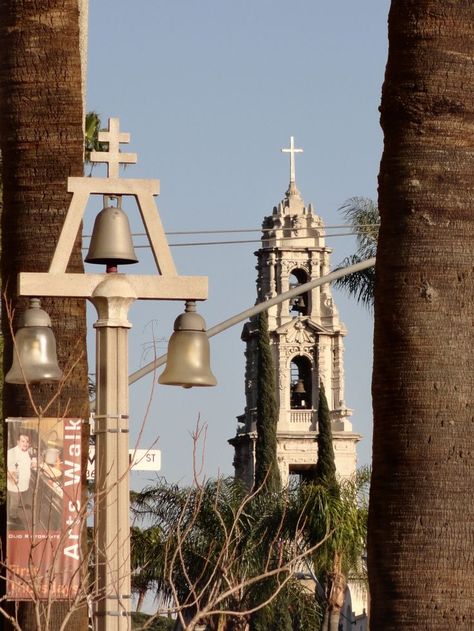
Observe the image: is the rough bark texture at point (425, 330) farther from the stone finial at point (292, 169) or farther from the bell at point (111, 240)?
the stone finial at point (292, 169)

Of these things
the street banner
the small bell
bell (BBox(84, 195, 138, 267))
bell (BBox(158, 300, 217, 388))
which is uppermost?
the small bell

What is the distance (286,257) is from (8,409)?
7920 centimetres

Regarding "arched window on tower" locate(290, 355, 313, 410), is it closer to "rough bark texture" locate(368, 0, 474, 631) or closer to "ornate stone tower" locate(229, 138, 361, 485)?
"ornate stone tower" locate(229, 138, 361, 485)

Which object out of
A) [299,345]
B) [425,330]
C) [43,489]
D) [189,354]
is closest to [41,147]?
[43,489]

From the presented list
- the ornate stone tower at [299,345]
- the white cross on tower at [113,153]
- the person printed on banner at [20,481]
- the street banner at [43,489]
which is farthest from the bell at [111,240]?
the ornate stone tower at [299,345]

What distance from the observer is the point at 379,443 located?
991 centimetres

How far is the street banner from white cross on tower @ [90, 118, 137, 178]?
1.41 metres

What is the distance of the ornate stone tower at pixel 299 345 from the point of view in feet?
298

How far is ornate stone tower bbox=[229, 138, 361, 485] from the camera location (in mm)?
90812

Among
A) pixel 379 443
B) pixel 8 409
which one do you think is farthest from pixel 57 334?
pixel 379 443

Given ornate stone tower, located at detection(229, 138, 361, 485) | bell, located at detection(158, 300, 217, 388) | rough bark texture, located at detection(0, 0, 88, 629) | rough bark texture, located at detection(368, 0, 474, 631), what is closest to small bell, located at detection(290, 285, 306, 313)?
ornate stone tower, located at detection(229, 138, 361, 485)

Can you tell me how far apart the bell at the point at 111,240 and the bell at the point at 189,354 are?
1.29ft

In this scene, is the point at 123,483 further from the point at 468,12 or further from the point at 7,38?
the point at 7,38

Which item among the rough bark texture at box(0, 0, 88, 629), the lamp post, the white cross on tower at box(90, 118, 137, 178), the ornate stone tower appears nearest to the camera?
the lamp post
